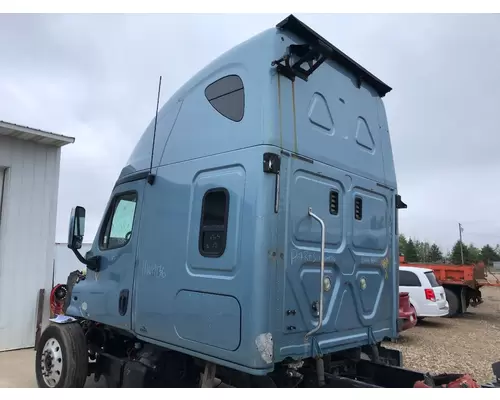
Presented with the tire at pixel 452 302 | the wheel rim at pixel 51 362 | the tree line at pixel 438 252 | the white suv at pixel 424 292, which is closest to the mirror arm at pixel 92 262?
the wheel rim at pixel 51 362

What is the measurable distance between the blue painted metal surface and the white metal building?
391 cm

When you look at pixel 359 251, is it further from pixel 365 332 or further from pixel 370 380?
pixel 370 380

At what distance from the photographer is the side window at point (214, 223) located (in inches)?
135

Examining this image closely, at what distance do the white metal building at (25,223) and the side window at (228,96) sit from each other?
5146 mm

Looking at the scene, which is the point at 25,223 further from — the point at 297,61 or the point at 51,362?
the point at 297,61

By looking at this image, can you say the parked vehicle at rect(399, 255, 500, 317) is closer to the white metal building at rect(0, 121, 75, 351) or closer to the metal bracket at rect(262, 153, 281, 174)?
the white metal building at rect(0, 121, 75, 351)

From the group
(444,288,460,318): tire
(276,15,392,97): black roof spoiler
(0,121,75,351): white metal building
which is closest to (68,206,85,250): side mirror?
(276,15,392,97): black roof spoiler

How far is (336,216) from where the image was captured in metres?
3.84

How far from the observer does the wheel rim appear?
186 inches

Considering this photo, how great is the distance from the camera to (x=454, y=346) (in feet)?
32.8

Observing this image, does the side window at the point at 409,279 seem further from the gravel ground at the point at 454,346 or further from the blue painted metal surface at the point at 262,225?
the blue painted metal surface at the point at 262,225

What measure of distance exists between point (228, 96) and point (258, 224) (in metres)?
1.24

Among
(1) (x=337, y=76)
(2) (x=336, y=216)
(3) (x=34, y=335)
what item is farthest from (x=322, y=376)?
(3) (x=34, y=335)

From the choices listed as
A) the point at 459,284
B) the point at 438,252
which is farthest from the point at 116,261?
the point at 438,252
